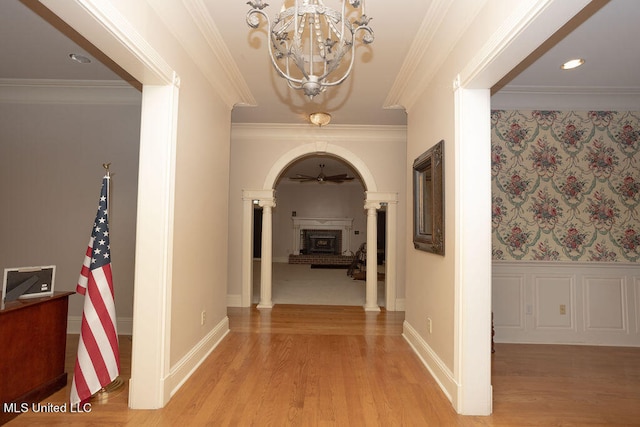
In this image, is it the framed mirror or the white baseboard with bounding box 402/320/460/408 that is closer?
the white baseboard with bounding box 402/320/460/408

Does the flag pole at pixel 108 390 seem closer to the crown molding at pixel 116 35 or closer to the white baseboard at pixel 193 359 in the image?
the white baseboard at pixel 193 359

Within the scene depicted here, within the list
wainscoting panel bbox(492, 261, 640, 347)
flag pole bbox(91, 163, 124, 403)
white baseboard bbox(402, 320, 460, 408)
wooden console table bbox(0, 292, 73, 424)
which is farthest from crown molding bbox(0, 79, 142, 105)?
wainscoting panel bbox(492, 261, 640, 347)

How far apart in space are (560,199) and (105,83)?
5208 mm

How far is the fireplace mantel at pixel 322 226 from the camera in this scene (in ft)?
40.7

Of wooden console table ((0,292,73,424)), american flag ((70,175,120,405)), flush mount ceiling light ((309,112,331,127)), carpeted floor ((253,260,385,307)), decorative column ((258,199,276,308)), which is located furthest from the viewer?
carpeted floor ((253,260,385,307))

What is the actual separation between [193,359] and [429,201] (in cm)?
249

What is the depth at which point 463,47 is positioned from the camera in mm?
2436

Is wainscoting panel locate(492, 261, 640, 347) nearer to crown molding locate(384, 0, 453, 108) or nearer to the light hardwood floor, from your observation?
the light hardwood floor

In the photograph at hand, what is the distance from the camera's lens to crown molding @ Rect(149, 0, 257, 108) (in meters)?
2.33

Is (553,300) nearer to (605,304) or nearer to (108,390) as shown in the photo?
(605,304)

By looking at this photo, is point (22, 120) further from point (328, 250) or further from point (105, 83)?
point (328, 250)

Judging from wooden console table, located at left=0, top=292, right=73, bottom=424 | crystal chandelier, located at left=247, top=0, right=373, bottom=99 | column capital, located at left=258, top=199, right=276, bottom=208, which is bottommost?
wooden console table, located at left=0, top=292, right=73, bottom=424

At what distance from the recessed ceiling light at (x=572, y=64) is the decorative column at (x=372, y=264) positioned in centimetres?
278

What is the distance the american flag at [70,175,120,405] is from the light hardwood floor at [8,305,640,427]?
0.58 feet
